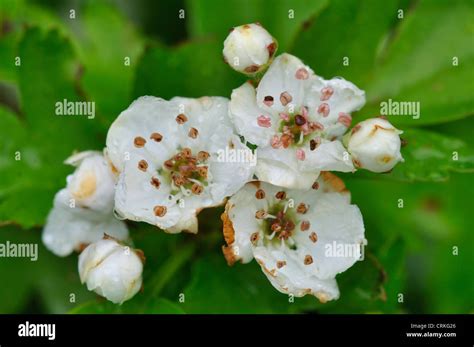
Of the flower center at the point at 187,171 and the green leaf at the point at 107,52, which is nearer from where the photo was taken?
the flower center at the point at 187,171

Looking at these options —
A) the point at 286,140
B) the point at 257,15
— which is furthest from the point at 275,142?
the point at 257,15

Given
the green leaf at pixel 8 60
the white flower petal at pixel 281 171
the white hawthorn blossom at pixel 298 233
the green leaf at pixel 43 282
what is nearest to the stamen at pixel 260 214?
the white hawthorn blossom at pixel 298 233

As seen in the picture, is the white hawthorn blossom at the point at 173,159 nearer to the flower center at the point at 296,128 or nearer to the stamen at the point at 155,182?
the stamen at the point at 155,182

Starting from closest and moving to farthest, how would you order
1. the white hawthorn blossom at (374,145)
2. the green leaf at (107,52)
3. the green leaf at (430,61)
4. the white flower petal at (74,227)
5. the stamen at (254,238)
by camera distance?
the white hawthorn blossom at (374,145) → the stamen at (254,238) → the white flower petal at (74,227) → the green leaf at (430,61) → the green leaf at (107,52)

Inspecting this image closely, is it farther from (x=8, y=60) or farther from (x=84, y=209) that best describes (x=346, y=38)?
(x=8, y=60)

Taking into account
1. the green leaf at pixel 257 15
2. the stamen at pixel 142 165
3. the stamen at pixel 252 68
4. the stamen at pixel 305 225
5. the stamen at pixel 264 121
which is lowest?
the stamen at pixel 305 225

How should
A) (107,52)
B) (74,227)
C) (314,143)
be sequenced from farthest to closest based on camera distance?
(107,52)
(74,227)
(314,143)

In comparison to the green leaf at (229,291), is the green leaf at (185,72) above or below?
above

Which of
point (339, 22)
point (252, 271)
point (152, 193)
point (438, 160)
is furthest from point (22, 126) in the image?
point (438, 160)
